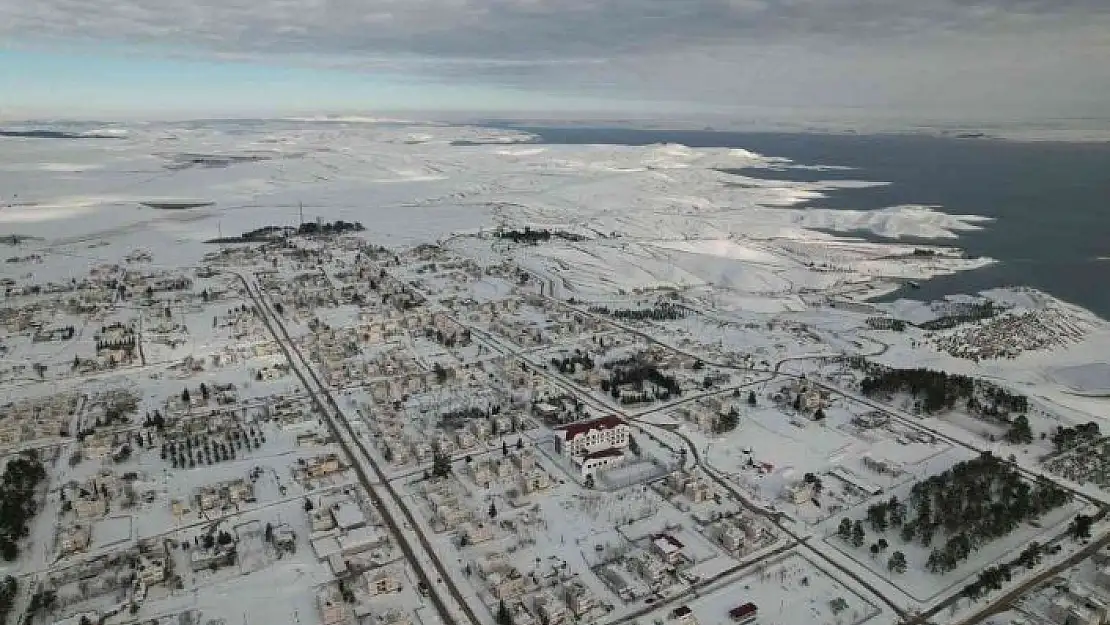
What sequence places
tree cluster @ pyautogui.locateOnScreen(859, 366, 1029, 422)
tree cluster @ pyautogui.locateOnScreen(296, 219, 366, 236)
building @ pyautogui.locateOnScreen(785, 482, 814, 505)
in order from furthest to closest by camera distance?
tree cluster @ pyautogui.locateOnScreen(296, 219, 366, 236)
tree cluster @ pyautogui.locateOnScreen(859, 366, 1029, 422)
building @ pyautogui.locateOnScreen(785, 482, 814, 505)

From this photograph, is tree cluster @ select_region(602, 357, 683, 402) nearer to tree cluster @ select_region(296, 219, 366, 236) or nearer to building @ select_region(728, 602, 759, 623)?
building @ select_region(728, 602, 759, 623)

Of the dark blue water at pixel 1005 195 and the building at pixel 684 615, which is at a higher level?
the dark blue water at pixel 1005 195

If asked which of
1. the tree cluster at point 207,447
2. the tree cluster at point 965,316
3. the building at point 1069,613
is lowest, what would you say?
the tree cluster at point 207,447

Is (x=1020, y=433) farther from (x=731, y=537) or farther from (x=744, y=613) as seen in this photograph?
(x=744, y=613)

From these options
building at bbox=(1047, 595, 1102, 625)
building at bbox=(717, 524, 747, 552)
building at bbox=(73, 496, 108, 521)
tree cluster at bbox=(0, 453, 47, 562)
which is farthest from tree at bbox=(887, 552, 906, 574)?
tree cluster at bbox=(0, 453, 47, 562)

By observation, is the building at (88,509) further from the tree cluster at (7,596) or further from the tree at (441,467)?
the tree at (441,467)

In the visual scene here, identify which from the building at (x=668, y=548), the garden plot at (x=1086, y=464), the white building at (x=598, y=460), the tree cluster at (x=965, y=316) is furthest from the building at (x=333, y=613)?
the tree cluster at (x=965, y=316)

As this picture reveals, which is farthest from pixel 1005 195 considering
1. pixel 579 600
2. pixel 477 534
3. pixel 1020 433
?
pixel 579 600
